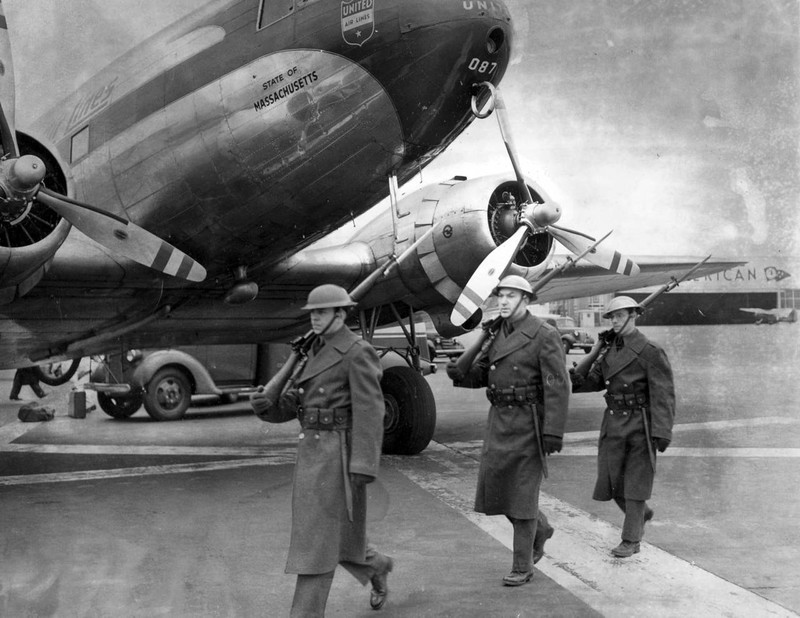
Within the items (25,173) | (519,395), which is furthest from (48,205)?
(519,395)

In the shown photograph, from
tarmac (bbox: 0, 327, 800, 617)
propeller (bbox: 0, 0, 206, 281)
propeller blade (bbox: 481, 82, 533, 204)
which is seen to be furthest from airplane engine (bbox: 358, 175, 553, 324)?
propeller (bbox: 0, 0, 206, 281)

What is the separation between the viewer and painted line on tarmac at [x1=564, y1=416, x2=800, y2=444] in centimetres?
944

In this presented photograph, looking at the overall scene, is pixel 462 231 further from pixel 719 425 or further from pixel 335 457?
pixel 719 425

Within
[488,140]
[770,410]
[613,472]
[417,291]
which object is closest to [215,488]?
[417,291]

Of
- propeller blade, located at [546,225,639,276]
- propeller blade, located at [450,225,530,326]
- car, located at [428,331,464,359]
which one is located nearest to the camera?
propeller blade, located at [450,225,530,326]

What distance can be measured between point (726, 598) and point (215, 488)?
13.9ft

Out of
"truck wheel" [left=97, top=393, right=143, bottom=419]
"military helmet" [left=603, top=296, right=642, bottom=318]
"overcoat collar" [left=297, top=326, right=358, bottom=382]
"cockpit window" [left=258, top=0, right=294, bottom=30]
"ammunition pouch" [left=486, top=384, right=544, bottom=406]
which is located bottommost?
"truck wheel" [left=97, top=393, right=143, bottom=419]

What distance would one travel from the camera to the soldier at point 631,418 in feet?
15.5

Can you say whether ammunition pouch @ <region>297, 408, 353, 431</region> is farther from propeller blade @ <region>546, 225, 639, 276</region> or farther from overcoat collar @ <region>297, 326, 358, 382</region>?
propeller blade @ <region>546, 225, 639, 276</region>

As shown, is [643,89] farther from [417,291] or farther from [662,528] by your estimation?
[662,528]

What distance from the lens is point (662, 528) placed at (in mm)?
5184

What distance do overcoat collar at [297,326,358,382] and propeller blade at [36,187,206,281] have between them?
103 inches

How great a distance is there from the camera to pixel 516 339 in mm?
4363

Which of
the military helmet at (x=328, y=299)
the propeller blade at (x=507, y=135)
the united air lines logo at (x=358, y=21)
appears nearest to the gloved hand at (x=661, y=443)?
the military helmet at (x=328, y=299)
